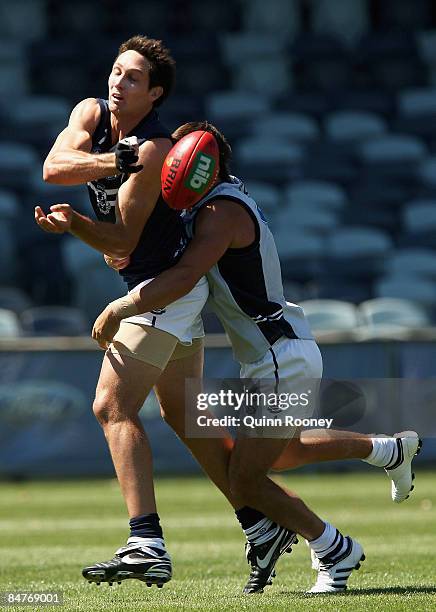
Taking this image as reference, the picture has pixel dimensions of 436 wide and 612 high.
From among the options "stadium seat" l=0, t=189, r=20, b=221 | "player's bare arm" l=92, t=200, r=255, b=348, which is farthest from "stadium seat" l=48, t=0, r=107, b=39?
"player's bare arm" l=92, t=200, r=255, b=348

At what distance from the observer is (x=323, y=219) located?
18266 millimetres

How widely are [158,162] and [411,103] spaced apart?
1603 centimetres

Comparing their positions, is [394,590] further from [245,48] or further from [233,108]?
[245,48]

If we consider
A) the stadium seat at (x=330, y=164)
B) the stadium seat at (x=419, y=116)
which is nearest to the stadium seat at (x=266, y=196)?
the stadium seat at (x=330, y=164)

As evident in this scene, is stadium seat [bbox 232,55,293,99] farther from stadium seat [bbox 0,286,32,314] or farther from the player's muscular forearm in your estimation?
the player's muscular forearm

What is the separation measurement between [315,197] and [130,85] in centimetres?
1317

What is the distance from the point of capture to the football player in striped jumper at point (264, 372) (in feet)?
19.1

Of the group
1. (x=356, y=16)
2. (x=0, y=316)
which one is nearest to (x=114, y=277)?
(x=0, y=316)

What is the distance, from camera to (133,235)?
567 cm

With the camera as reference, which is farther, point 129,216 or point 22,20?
point 22,20

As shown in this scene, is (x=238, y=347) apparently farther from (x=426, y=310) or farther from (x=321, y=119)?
(x=321, y=119)

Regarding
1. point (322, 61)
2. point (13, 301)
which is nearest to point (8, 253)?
point (13, 301)

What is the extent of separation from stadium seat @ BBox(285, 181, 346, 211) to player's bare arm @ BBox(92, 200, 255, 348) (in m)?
13.1

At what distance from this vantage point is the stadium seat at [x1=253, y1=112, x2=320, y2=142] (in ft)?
66.6
